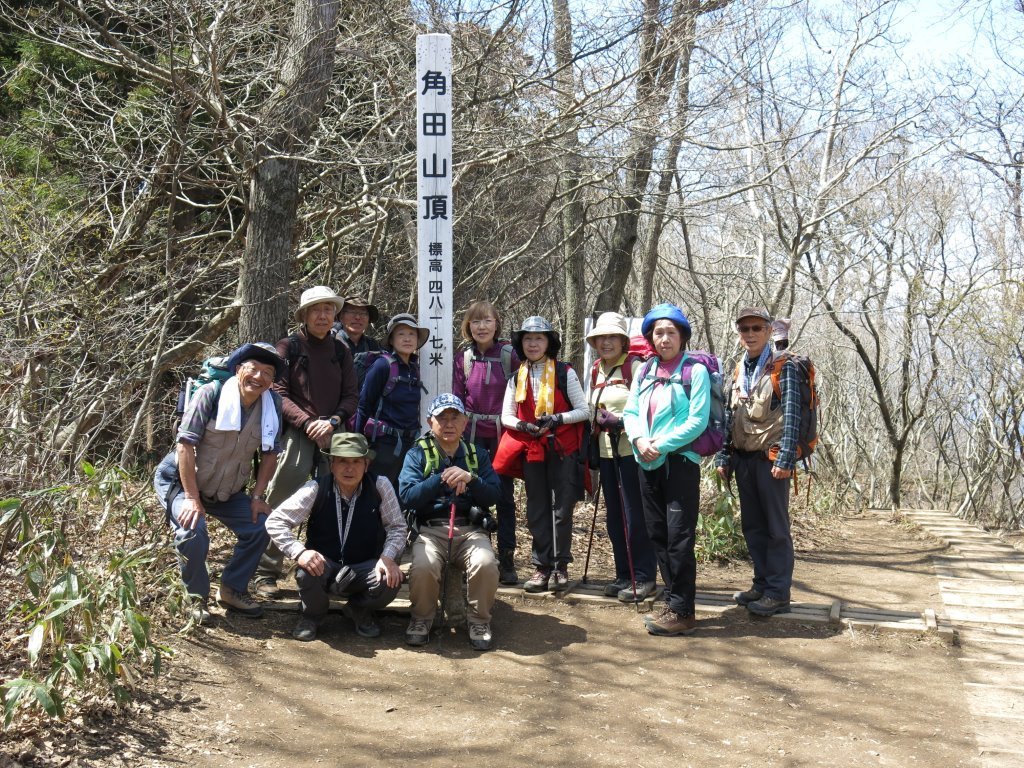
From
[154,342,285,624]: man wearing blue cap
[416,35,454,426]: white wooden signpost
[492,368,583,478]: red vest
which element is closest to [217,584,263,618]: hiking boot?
[154,342,285,624]: man wearing blue cap

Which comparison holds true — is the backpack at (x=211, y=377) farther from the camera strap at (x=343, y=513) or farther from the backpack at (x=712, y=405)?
the backpack at (x=712, y=405)

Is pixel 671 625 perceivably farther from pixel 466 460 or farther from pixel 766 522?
pixel 466 460

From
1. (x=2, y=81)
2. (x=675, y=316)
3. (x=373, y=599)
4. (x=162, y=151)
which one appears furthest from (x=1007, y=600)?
(x=2, y=81)

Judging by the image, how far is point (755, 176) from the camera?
1070 centimetres

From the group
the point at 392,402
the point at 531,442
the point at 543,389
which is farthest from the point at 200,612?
the point at 543,389

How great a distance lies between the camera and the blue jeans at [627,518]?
5613 mm

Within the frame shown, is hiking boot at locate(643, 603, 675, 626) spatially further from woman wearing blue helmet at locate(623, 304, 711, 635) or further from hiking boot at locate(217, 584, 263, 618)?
hiking boot at locate(217, 584, 263, 618)

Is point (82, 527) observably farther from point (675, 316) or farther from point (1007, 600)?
point (1007, 600)

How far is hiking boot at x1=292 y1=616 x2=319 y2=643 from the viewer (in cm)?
480

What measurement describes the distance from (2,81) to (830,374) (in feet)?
63.7

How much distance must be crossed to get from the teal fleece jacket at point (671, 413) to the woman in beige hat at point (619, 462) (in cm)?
36

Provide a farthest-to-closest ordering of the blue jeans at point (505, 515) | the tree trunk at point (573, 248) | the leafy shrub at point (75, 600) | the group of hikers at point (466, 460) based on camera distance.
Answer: the tree trunk at point (573, 248) → the blue jeans at point (505, 515) → the group of hikers at point (466, 460) → the leafy shrub at point (75, 600)

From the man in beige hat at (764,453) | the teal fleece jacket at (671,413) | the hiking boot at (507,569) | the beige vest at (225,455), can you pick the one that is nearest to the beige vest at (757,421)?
the man in beige hat at (764,453)

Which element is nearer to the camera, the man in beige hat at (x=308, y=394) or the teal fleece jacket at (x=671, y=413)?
the teal fleece jacket at (x=671, y=413)
